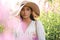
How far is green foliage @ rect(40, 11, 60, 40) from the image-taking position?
127 centimetres

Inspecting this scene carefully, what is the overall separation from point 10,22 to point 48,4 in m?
0.33

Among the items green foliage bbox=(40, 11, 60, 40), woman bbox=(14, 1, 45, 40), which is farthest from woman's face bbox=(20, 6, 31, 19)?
green foliage bbox=(40, 11, 60, 40)

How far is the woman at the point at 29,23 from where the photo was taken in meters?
1.23

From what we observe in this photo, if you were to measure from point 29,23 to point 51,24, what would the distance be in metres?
0.17

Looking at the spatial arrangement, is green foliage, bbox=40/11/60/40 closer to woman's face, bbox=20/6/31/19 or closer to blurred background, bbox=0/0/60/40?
blurred background, bbox=0/0/60/40

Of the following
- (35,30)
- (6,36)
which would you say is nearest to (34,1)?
(35,30)

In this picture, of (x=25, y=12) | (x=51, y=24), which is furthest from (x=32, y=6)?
(x=51, y=24)

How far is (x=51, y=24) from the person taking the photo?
129cm

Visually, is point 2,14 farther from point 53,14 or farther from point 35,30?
point 53,14

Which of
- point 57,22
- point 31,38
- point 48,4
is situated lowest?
point 31,38

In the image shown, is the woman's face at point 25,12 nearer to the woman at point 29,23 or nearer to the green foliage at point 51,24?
the woman at point 29,23

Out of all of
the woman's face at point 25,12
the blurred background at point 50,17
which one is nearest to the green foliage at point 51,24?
the blurred background at point 50,17

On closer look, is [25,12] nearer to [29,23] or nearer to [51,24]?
[29,23]

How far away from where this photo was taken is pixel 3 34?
1.20 metres
